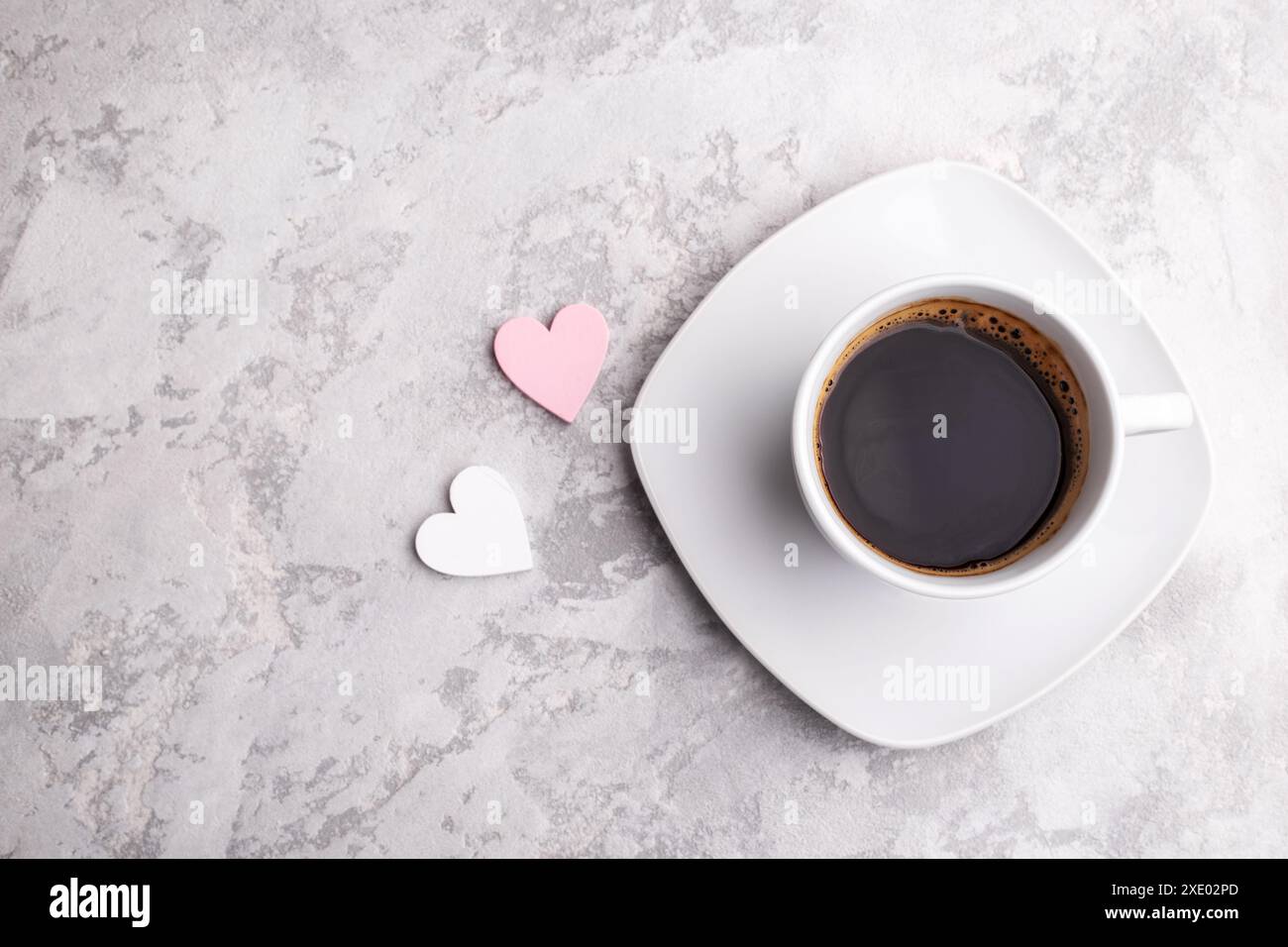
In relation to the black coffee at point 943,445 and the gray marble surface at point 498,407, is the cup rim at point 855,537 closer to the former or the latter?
the black coffee at point 943,445

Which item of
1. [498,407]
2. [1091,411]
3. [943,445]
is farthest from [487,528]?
[1091,411]

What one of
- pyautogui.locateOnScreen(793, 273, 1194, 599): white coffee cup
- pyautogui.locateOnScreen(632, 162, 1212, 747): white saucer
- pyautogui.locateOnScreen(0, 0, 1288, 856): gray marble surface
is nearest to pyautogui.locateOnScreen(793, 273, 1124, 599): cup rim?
pyautogui.locateOnScreen(793, 273, 1194, 599): white coffee cup

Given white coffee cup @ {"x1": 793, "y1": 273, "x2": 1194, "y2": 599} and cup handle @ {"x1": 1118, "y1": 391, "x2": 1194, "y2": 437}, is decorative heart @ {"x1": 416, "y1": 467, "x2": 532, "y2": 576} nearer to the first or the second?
white coffee cup @ {"x1": 793, "y1": 273, "x2": 1194, "y2": 599}

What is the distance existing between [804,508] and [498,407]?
0.30m

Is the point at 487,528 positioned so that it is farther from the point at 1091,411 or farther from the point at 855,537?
the point at 1091,411

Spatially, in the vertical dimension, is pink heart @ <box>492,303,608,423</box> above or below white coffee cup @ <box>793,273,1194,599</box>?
above

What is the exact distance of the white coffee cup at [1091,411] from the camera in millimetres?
652

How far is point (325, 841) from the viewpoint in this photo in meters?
0.91

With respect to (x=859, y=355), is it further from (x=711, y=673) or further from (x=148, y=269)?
(x=148, y=269)

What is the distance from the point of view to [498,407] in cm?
92

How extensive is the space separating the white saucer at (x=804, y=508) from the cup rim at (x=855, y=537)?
0.46ft

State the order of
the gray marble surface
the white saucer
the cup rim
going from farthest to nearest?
the gray marble surface < the white saucer < the cup rim

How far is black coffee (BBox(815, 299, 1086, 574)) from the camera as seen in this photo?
75 centimetres

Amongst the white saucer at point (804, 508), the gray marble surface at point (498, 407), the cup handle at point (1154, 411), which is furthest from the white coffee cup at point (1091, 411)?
the gray marble surface at point (498, 407)
